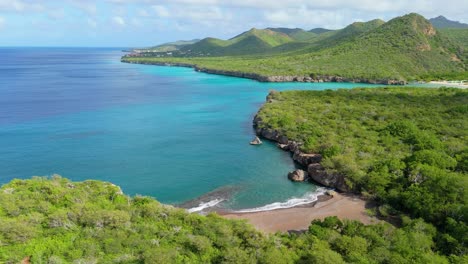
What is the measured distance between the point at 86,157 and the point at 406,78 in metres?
117

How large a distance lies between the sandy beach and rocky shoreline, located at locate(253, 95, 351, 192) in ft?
10.9

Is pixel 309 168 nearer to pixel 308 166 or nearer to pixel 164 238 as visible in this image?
pixel 308 166

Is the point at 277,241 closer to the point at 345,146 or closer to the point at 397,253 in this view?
the point at 397,253

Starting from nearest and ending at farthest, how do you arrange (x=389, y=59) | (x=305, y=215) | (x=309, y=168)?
(x=305, y=215) → (x=309, y=168) → (x=389, y=59)

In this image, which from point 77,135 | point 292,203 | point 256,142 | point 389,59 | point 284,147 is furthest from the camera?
point 389,59

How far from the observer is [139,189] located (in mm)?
39688

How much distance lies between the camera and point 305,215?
33.3 metres

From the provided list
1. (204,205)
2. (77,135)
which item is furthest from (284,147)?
(77,135)

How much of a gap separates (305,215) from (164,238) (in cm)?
1472

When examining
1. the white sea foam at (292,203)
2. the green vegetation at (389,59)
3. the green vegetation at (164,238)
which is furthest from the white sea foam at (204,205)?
the green vegetation at (389,59)

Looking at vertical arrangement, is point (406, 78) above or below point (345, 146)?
above

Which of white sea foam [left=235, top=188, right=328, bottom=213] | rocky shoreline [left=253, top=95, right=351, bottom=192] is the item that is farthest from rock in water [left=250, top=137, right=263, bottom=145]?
white sea foam [left=235, top=188, right=328, bottom=213]

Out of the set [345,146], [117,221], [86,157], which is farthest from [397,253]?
[86,157]

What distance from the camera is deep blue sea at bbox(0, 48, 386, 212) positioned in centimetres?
4022
